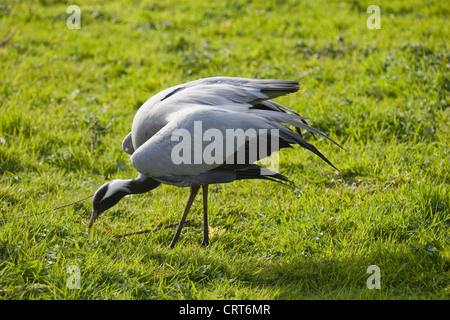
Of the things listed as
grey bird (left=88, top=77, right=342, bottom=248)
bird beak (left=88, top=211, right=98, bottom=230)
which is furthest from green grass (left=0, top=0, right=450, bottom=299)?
grey bird (left=88, top=77, right=342, bottom=248)

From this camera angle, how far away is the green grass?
3742 millimetres

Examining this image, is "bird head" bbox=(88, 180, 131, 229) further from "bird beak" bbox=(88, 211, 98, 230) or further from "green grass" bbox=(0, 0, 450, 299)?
"green grass" bbox=(0, 0, 450, 299)

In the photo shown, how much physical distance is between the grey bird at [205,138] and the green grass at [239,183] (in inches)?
19.6

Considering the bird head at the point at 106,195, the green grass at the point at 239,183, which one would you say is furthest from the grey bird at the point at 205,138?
the green grass at the point at 239,183

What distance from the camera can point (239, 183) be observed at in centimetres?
514

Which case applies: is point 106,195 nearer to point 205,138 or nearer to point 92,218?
point 92,218

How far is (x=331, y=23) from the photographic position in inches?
327

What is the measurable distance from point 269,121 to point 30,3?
7.28 metres

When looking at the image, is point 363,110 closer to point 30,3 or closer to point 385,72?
point 385,72

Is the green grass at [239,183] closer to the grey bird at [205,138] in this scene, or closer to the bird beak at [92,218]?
the bird beak at [92,218]

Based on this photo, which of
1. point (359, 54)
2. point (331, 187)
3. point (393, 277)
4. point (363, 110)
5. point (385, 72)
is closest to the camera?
point (393, 277)

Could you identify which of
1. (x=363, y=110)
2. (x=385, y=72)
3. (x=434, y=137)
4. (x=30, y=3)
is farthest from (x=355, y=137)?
(x=30, y=3)

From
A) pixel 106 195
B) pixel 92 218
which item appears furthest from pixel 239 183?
pixel 92 218

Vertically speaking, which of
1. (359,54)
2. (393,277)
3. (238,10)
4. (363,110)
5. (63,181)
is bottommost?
(393,277)
